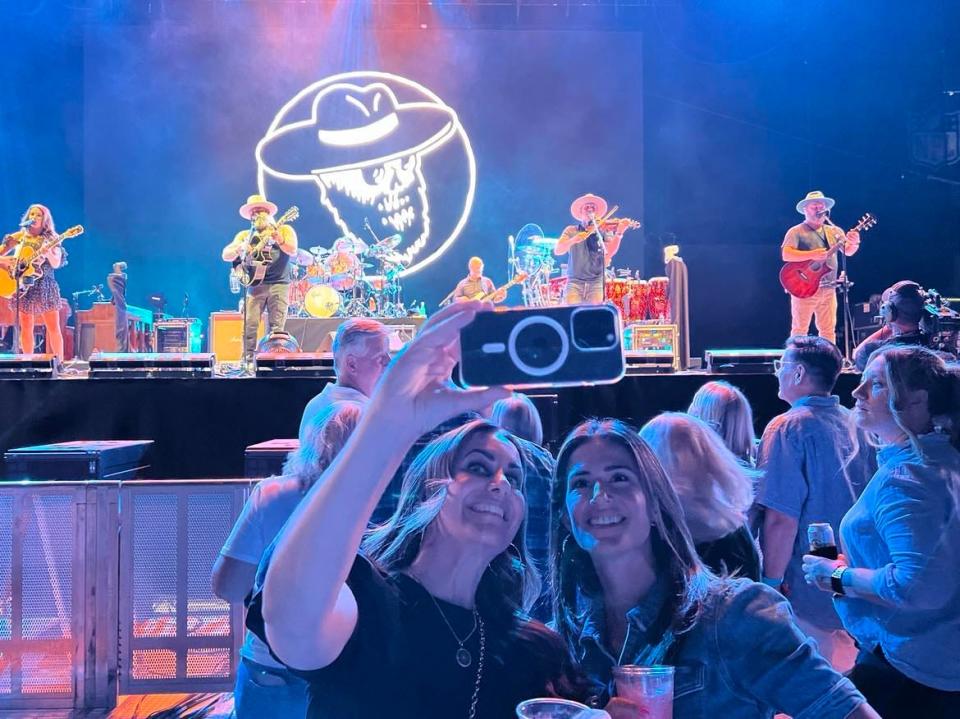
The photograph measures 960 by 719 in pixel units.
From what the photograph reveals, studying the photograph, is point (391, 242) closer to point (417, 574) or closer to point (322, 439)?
point (322, 439)

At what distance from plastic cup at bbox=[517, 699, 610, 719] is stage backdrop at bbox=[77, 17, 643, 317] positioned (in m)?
9.57

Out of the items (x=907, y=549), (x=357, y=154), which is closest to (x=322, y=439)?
(x=907, y=549)

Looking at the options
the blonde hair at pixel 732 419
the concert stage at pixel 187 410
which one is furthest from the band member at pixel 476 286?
the blonde hair at pixel 732 419

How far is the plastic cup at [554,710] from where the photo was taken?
86 centimetres

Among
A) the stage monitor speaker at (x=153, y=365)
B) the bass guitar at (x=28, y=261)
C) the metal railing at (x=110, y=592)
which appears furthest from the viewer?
the bass guitar at (x=28, y=261)

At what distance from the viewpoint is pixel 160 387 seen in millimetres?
5035

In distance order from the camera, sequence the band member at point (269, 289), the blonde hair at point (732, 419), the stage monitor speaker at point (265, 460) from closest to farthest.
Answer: the blonde hair at point (732, 419), the stage monitor speaker at point (265, 460), the band member at point (269, 289)

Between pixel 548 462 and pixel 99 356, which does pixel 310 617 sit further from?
pixel 99 356

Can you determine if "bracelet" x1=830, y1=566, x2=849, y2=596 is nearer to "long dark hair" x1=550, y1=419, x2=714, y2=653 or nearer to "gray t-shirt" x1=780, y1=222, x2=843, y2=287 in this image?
"long dark hair" x1=550, y1=419, x2=714, y2=653

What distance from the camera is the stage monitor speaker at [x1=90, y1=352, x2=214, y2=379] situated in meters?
5.30

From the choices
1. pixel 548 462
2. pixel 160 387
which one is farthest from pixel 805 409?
pixel 160 387

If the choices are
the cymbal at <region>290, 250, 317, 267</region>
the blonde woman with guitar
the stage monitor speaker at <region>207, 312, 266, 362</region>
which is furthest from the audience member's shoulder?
the cymbal at <region>290, 250, 317, 267</region>

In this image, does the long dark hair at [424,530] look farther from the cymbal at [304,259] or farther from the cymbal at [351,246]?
the cymbal at [304,259]

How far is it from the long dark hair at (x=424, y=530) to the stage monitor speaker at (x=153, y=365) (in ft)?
14.8
